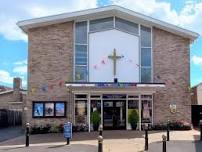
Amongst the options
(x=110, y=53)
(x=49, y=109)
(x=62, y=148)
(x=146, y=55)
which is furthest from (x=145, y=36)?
(x=62, y=148)

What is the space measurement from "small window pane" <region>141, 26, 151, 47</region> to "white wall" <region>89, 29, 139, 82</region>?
48cm

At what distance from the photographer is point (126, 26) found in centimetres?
3322

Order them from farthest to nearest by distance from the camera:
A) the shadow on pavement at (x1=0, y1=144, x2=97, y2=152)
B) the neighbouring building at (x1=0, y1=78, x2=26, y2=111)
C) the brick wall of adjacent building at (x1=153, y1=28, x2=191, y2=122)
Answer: the neighbouring building at (x1=0, y1=78, x2=26, y2=111)
the brick wall of adjacent building at (x1=153, y1=28, x2=191, y2=122)
the shadow on pavement at (x1=0, y1=144, x2=97, y2=152)

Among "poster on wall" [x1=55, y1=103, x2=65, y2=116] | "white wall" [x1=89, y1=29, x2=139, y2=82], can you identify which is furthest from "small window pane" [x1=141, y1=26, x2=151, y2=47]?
"poster on wall" [x1=55, y1=103, x2=65, y2=116]

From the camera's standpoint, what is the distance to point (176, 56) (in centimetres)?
3322

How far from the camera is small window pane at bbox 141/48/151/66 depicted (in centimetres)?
3300

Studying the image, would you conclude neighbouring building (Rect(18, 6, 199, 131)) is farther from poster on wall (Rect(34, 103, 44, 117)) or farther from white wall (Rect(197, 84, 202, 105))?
white wall (Rect(197, 84, 202, 105))

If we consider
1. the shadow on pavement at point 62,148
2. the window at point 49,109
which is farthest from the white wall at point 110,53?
the shadow on pavement at point 62,148

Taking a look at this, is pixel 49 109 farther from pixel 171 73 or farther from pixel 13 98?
pixel 13 98

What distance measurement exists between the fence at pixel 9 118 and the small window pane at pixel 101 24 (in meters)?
14.3

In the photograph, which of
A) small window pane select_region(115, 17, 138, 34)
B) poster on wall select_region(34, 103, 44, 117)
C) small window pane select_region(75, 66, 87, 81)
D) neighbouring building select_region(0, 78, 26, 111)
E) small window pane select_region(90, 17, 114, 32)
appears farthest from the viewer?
neighbouring building select_region(0, 78, 26, 111)

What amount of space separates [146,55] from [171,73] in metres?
A: 2.14

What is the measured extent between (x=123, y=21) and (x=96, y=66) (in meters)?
3.79

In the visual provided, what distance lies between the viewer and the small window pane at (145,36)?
3319 centimetres
